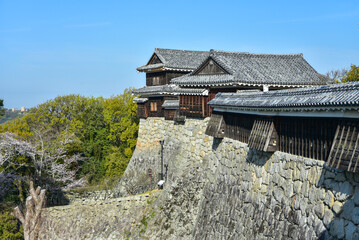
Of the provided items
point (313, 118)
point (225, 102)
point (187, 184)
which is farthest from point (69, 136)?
point (313, 118)

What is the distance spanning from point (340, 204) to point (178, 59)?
76.0 feet

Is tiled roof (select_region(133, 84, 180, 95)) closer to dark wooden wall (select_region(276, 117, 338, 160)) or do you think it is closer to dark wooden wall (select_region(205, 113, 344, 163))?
dark wooden wall (select_region(205, 113, 344, 163))

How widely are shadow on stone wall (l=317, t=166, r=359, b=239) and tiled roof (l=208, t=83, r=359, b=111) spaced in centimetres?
161

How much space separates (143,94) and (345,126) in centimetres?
2272

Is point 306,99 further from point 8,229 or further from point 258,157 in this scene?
point 8,229

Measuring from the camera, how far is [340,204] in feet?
27.0

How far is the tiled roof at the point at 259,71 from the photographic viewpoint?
18.8 m

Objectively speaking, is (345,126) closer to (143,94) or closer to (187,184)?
(187,184)

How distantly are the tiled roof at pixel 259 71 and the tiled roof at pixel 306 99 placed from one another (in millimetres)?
4633

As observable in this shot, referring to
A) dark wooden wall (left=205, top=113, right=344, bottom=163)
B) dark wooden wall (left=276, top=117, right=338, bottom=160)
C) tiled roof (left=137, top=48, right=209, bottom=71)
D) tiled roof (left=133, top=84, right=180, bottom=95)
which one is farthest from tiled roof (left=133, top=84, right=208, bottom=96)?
dark wooden wall (left=276, top=117, right=338, bottom=160)

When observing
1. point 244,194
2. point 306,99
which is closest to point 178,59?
point 244,194

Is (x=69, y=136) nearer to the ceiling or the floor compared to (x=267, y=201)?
nearer to the ceiling

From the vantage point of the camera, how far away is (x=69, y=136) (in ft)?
106

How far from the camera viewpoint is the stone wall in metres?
8.55
